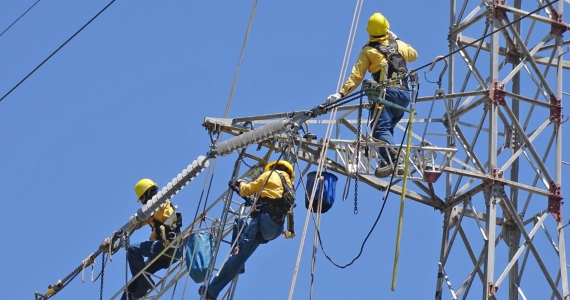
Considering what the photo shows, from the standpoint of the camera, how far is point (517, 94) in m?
26.5

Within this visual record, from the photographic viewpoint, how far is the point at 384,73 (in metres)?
26.0

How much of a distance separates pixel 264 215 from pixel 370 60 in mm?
2515

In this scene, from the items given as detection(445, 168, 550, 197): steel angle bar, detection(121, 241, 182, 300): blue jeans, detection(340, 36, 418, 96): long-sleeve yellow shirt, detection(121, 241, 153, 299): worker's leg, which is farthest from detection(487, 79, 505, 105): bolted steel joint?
detection(121, 241, 153, 299): worker's leg

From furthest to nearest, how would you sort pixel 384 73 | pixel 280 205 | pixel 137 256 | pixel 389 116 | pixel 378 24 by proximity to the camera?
pixel 137 256
pixel 378 24
pixel 384 73
pixel 389 116
pixel 280 205

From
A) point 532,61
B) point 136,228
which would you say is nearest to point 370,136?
point 532,61

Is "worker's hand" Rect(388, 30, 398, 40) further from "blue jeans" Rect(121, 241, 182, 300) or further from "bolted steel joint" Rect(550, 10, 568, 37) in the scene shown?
"blue jeans" Rect(121, 241, 182, 300)

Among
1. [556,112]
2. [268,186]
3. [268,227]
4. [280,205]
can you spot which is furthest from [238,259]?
[556,112]

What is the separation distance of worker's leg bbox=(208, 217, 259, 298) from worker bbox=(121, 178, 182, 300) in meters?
1.93

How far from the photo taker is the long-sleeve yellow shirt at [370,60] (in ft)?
84.8

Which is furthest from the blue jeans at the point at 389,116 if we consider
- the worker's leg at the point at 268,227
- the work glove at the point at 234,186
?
the work glove at the point at 234,186

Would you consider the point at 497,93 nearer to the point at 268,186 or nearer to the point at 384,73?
the point at 384,73

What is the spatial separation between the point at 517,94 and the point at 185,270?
507 centimetres

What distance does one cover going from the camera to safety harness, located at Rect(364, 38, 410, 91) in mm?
26031

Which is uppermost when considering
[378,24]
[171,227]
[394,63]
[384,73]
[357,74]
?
[378,24]
